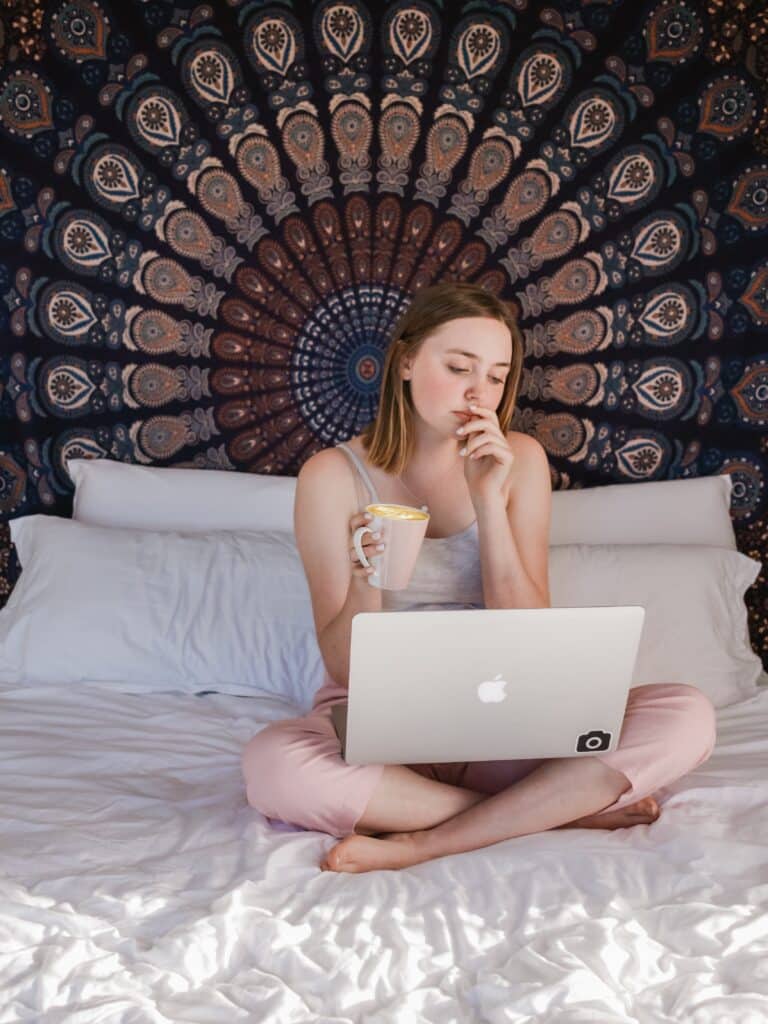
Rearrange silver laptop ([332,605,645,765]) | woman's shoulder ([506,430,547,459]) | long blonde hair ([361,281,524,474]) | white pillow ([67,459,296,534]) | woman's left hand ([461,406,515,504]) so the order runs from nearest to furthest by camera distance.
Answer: silver laptop ([332,605,645,765])
woman's left hand ([461,406,515,504])
long blonde hair ([361,281,524,474])
woman's shoulder ([506,430,547,459])
white pillow ([67,459,296,534])

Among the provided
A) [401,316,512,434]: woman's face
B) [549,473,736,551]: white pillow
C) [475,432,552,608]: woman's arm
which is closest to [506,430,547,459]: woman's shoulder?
[475,432,552,608]: woman's arm

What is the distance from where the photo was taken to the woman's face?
166cm

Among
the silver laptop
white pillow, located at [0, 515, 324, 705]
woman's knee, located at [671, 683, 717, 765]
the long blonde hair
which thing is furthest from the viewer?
white pillow, located at [0, 515, 324, 705]

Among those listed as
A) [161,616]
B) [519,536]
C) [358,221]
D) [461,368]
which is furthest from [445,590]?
[358,221]

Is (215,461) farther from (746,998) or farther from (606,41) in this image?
(746,998)

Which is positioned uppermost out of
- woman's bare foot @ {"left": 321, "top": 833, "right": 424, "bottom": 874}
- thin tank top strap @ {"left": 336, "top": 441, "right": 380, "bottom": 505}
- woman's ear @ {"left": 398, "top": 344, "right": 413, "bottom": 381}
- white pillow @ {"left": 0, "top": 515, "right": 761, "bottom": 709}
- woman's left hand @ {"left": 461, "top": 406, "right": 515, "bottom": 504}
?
woman's ear @ {"left": 398, "top": 344, "right": 413, "bottom": 381}

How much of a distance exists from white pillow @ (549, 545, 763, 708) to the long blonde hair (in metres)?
0.42

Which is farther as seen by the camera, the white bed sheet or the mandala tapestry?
the mandala tapestry

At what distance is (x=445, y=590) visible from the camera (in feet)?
5.74

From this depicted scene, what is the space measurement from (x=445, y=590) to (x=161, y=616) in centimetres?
64

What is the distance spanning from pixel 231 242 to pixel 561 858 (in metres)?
1.67

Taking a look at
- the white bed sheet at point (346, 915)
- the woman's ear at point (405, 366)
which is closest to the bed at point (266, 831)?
the white bed sheet at point (346, 915)

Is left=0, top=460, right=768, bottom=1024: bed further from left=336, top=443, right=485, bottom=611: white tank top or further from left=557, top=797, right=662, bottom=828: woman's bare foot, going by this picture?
left=336, top=443, right=485, bottom=611: white tank top

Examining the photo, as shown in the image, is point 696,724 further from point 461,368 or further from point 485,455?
point 461,368
